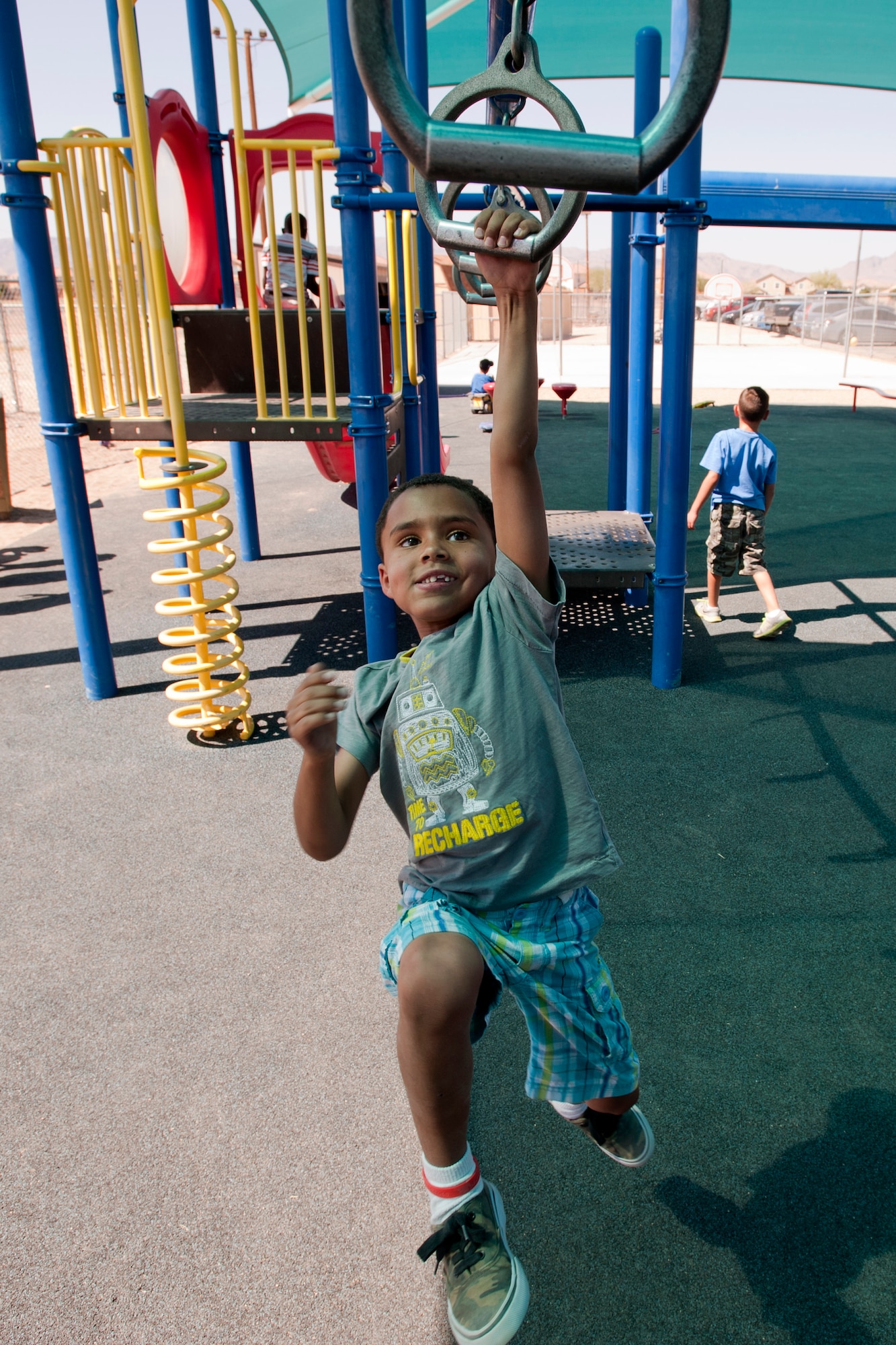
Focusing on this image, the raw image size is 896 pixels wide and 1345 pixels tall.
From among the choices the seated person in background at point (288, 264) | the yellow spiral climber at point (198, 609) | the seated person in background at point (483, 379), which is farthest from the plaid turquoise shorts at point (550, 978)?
the seated person in background at point (483, 379)

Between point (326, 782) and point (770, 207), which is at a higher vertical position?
point (770, 207)

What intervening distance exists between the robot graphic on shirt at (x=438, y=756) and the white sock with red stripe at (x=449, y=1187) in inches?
21.8

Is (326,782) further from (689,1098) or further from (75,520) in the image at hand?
(75,520)

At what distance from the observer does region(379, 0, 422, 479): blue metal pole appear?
5.07 m

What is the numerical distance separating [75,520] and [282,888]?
7.27 feet

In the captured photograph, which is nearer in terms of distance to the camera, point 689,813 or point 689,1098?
point 689,1098

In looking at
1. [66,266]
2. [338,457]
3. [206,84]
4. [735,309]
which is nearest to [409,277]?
[338,457]

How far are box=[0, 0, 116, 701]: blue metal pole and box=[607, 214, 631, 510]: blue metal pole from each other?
3.33 metres

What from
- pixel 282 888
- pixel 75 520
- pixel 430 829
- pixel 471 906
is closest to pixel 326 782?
pixel 430 829

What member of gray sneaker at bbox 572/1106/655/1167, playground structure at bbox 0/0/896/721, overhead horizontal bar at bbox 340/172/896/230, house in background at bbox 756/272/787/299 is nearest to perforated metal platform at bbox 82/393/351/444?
playground structure at bbox 0/0/896/721

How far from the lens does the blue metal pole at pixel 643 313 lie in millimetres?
4734

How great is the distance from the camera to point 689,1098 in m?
2.08

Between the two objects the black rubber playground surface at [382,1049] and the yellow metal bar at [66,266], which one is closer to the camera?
the black rubber playground surface at [382,1049]

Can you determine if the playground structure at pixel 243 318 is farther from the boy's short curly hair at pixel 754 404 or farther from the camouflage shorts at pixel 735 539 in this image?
the camouflage shorts at pixel 735 539
